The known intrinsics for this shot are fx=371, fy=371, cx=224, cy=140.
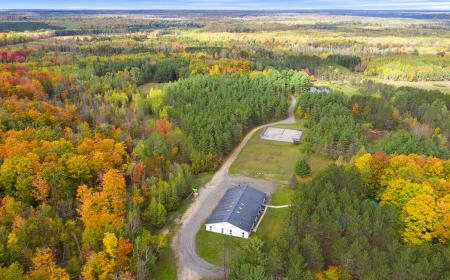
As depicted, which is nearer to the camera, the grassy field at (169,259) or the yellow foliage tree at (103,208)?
the grassy field at (169,259)

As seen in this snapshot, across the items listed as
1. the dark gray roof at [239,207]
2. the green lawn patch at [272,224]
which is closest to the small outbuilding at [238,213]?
the dark gray roof at [239,207]

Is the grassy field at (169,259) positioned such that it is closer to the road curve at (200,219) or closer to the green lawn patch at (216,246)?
the road curve at (200,219)

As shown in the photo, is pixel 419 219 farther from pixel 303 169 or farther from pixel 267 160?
pixel 267 160

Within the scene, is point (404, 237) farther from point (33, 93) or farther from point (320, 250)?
point (33, 93)

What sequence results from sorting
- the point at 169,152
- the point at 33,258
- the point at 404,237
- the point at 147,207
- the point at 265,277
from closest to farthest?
the point at 265,277, the point at 33,258, the point at 404,237, the point at 147,207, the point at 169,152

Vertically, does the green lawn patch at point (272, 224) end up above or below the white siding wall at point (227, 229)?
below

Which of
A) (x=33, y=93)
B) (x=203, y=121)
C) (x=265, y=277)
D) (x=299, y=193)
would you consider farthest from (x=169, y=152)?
(x=33, y=93)

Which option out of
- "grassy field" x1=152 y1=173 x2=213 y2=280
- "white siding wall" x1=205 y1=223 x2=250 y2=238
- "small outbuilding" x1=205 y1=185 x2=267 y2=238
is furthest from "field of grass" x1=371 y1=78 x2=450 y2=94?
"grassy field" x1=152 y1=173 x2=213 y2=280
